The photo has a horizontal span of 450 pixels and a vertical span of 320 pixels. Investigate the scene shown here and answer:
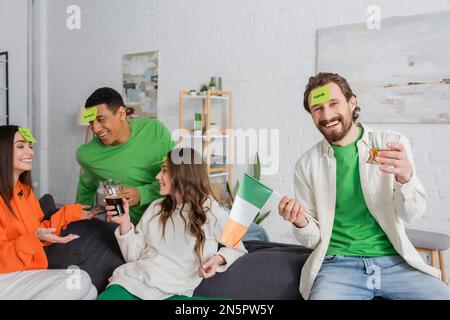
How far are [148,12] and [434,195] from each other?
10.7 feet

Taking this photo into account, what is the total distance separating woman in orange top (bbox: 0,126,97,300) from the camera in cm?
176

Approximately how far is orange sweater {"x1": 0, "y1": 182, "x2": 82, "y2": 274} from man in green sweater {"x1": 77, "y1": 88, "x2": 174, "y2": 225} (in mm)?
266

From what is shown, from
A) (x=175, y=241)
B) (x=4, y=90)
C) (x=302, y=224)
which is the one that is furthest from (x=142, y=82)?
(x=302, y=224)

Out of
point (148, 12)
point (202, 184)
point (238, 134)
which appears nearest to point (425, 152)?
point (238, 134)

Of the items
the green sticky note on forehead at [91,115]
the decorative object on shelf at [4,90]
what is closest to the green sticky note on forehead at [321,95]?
the green sticky note on forehead at [91,115]

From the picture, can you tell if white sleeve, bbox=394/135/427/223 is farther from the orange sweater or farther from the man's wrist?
the orange sweater

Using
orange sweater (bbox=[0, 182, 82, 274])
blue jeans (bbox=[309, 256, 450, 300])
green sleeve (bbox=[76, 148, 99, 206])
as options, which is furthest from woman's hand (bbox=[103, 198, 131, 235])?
blue jeans (bbox=[309, 256, 450, 300])

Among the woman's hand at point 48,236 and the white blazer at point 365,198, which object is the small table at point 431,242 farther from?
the woman's hand at point 48,236

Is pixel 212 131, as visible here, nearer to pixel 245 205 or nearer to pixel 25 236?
pixel 25 236

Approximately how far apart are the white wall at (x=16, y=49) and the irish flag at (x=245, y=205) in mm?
4199

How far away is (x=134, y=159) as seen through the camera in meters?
2.21

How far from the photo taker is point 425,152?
122 inches

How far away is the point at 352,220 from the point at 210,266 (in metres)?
0.61
